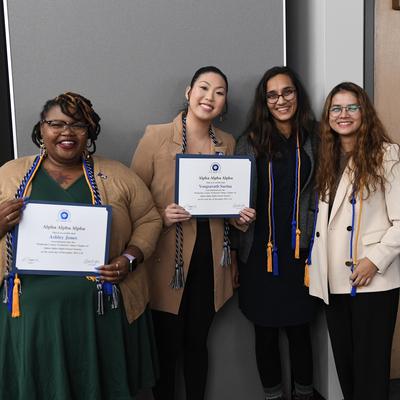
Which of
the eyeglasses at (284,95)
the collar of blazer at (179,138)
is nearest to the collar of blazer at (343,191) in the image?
Answer: the eyeglasses at (284,95)

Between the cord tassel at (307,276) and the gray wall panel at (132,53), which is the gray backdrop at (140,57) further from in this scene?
the cord tassel at (307,276)

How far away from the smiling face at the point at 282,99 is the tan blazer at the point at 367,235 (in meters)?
0.38

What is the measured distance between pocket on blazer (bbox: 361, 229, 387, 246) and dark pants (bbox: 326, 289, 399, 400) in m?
0.21

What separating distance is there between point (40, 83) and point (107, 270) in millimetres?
927

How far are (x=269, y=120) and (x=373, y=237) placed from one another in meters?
0.71

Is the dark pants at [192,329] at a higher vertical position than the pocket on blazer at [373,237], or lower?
lower

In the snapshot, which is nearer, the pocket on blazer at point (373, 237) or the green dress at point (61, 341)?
the green dress at point (61, 341)

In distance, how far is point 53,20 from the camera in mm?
1818

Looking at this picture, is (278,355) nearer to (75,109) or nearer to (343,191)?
(343,191)

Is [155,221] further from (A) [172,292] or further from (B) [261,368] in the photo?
(B) [261,368]

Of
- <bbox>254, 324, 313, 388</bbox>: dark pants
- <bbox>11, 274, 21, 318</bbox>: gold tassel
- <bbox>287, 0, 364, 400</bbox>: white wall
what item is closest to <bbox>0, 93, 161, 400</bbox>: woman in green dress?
<bbox>11, 274, 21, 318</bbox>: gold tassel

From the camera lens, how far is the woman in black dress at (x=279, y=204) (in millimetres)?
1899

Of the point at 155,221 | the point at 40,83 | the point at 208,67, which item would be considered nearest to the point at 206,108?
the point at 208,67

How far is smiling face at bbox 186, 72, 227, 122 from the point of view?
1.78 metres
